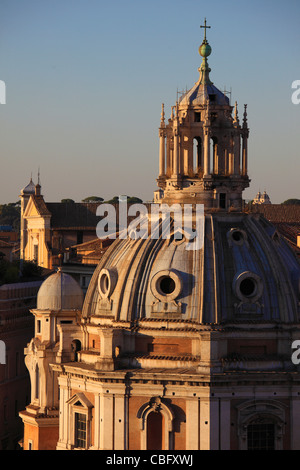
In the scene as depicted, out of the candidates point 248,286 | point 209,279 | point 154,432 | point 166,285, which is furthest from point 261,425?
point 166,285

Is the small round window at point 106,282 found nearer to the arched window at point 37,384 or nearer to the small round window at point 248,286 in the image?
the small round window at point 248,286

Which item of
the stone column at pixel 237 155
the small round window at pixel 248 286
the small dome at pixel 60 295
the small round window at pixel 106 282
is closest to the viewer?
the small round window at pixel 248 286

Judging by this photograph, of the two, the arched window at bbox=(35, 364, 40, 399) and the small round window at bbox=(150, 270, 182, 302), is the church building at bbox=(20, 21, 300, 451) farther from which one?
the arched window at bbox=(35, 364, 40, 399)

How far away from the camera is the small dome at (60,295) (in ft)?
204

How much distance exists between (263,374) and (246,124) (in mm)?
13592

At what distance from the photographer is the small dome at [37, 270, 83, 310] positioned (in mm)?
62094

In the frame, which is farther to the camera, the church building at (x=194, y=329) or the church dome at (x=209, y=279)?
the church dome at (x=209, y=279)

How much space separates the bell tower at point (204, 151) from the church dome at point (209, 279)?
167 cm

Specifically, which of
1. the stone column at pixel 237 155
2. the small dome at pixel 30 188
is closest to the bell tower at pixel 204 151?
the stone column at pixel 237 155

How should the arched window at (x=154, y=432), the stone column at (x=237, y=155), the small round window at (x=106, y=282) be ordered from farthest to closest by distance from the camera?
the stone column at (x=237, y=155)
the small round window at (x=106, y=282)
the arched window at (x=154, y=432)

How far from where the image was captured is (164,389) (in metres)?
54.5

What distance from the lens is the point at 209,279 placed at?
184 feet

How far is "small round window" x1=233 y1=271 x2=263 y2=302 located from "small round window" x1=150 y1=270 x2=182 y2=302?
2.54 m

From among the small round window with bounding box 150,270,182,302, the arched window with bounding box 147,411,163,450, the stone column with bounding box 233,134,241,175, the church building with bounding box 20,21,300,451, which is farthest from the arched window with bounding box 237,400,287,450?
the stone column with bounding box 233,134,241,175
